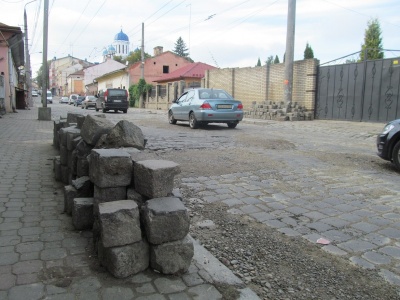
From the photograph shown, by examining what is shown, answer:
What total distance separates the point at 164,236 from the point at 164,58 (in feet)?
165

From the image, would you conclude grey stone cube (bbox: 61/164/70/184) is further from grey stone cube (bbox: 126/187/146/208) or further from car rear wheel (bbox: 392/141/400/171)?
car rear wheel (bbox: 392/141/400/171)

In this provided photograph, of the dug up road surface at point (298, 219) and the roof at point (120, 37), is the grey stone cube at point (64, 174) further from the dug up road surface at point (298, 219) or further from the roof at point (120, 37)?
the roof at point (120, 37)

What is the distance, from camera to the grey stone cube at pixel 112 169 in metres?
2.79

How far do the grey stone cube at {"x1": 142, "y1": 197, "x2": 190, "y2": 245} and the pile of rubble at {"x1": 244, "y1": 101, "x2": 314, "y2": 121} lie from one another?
597 inches

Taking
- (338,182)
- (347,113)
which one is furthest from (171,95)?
(338,182)

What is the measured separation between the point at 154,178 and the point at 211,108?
994cm

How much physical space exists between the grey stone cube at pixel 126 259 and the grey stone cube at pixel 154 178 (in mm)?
384

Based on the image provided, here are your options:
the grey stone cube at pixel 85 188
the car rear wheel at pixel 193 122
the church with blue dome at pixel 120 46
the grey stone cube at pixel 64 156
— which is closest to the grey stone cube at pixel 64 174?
the grey stone cube at pixel 64 156

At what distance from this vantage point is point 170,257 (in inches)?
100

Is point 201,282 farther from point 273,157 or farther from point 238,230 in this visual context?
point 273,157

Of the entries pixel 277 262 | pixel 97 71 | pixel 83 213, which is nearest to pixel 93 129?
pixel 83 213

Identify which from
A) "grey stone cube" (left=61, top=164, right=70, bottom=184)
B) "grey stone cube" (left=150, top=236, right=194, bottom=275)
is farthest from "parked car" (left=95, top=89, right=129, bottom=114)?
"grey stone cube" (left=150, top=236, right=194, bottom=275)

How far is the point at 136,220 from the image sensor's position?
2.49 m

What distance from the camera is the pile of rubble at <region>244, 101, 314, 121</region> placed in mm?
17062
